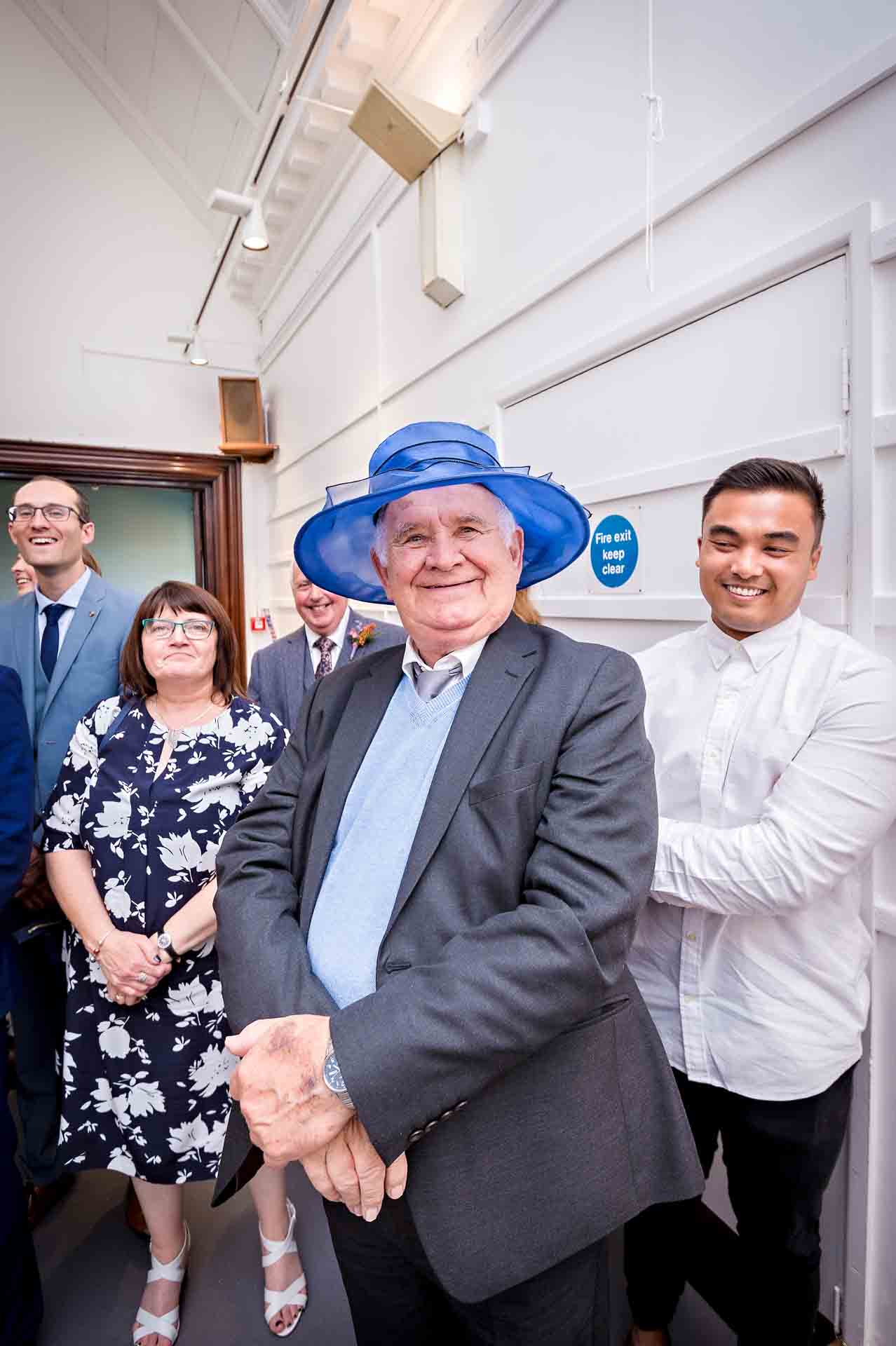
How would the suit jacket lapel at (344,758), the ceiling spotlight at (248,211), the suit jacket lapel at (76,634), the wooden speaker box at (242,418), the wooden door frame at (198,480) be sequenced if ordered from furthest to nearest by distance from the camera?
the wooden speaker box at (242,418) < the wooden door frame at (198,480) < the ceiling spotlight at (248,211) < the suit jacket lapel at (76,634) < the suit jacket lapel at (344,758)

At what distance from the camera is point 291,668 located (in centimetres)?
295

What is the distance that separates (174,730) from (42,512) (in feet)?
3.21

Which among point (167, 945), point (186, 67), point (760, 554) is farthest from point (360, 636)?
point (186, 67)

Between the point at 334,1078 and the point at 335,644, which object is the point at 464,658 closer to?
the point at 334,1078

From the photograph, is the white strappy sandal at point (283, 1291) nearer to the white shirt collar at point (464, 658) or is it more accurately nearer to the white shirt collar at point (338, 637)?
the white shirt collar at point (464, 658)

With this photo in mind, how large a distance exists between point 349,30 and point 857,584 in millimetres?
3054

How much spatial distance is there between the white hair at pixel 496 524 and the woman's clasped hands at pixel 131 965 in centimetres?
103

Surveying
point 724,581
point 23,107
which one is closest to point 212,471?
point 23,107

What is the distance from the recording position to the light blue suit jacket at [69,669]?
2139 millimetres

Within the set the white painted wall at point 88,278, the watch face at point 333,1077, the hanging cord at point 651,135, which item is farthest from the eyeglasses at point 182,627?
the white painted wall at point 88,278

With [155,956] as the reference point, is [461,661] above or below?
above

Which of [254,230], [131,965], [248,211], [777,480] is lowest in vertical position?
[131,965]

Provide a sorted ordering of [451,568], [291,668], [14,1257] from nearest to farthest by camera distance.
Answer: [451,568] < [14,1257] < [291,668]

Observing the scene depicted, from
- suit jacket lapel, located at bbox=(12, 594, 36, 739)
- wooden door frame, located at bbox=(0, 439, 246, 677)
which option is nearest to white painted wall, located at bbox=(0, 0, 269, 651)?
wooden door frame, located at bbox=(0, 439, 246, 677)
